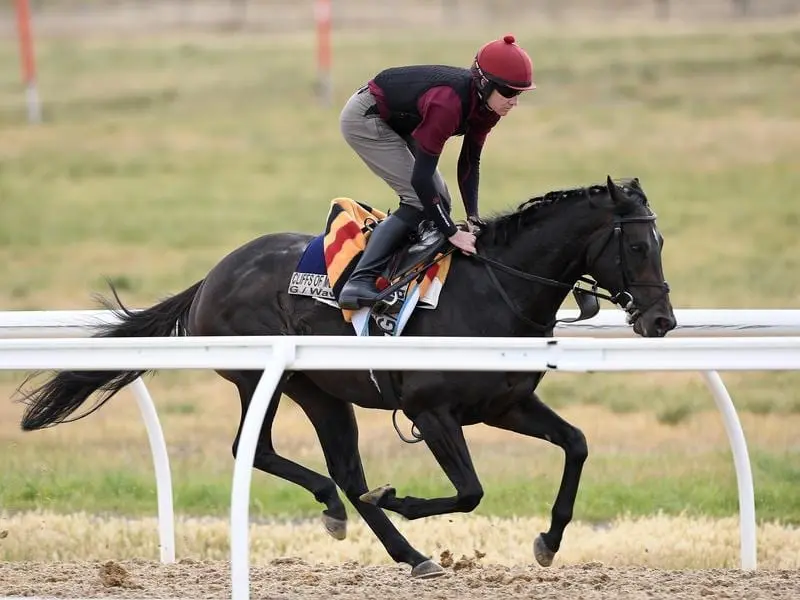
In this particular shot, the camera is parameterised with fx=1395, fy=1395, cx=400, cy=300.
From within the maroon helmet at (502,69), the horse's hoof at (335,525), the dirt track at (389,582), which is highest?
the maroon helmet at (502,69)

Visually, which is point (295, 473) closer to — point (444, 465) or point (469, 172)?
point (444, 465)

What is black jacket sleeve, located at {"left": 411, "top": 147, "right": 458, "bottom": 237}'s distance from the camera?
550 centimetres

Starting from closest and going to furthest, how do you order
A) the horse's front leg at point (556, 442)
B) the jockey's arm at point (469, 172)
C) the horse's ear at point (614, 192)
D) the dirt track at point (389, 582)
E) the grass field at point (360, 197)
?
1. the dirt track at point (389, 582)
2. the horse's ear at point (614, 192)
3. the horse's front leg at point (556, 442)
4. the jockey's arm at point (469, 172)
5. the grass field at point (360, 197)

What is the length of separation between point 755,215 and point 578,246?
48.7 ft

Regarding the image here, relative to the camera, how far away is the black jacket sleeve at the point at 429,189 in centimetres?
550

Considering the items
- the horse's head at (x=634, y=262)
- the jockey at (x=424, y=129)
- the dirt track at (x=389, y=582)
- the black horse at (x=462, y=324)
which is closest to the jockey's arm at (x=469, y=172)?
the jockey at (x=424, y=129)

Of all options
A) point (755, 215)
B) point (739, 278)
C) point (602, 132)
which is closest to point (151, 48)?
point (602, 132)

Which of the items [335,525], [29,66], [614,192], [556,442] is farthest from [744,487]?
[29,66]

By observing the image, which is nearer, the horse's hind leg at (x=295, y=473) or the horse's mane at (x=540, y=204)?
the horse's mane at (x=540, y=204)

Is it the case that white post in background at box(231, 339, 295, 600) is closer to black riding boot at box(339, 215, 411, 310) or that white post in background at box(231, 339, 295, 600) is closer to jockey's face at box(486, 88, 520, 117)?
black riding boot at box(339, 215, 411, 310)

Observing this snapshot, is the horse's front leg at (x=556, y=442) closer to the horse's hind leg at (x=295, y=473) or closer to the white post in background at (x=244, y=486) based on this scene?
the horse's hind leg at (x=295, y=473)

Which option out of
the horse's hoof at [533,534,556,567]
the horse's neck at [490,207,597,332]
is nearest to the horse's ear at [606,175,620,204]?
the horse's neck at [490,207,597,332]

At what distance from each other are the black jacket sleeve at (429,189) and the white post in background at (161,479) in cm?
151

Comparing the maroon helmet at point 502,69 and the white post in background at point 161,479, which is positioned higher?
the maroon helmet at point 502,69
